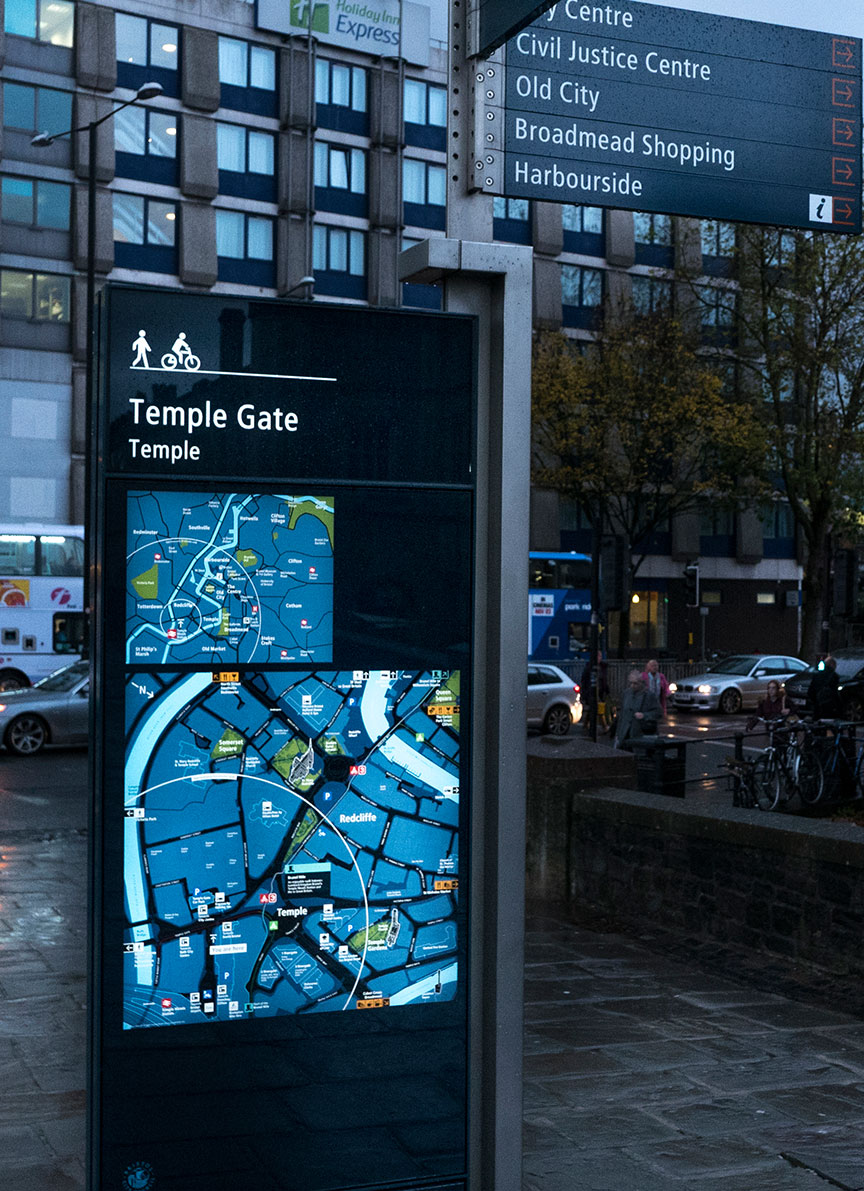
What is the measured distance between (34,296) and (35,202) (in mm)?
2911

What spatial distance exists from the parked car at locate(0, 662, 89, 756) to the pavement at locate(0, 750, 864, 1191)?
13.8m

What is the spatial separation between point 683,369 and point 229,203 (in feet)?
56.1

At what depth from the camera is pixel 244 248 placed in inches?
2007

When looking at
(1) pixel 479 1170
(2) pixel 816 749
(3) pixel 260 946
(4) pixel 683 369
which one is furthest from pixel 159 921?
(4) pixel 683 369

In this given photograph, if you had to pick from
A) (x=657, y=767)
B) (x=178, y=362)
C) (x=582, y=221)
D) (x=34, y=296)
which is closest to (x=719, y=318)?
(x=582, y=221)

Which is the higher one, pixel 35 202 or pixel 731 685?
pixel 35 202

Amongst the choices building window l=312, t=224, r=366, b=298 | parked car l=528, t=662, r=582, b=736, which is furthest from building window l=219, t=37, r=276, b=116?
parked car l=528, t=662, r=582, b=736

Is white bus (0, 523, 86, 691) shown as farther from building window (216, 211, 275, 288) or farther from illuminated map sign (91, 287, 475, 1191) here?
illuminated map sign (91, 287, 475, 1191)

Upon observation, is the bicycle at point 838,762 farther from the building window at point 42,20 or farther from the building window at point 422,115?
the building window at point 422,115

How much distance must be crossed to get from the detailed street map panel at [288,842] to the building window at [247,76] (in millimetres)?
48950

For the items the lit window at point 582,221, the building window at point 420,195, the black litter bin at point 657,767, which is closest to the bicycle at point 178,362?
the black litter bin at point 657,767

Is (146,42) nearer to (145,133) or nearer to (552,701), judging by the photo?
(145,133)

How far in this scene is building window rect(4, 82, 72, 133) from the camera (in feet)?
151

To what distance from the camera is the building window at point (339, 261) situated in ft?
171
